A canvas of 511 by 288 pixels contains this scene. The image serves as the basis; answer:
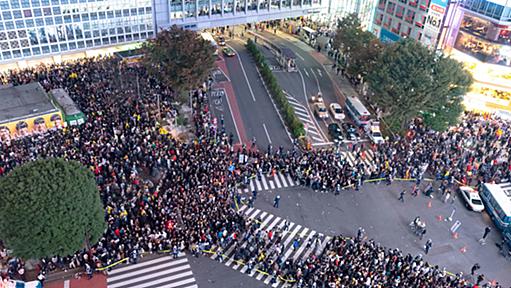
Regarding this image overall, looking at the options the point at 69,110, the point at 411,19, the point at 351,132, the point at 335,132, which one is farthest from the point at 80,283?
the point at 411,19

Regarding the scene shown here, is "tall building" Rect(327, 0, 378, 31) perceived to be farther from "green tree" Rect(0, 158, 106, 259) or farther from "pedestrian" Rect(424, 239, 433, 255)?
"green tree" Rect(0, 158, 106, 259)

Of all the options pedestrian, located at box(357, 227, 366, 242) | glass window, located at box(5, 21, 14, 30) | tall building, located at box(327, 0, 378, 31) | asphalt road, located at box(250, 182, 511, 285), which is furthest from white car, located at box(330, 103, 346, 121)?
glass window, located at box(5, 21, 14, 30)

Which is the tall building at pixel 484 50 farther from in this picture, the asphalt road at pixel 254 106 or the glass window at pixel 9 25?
the glass window at pixel 9 25

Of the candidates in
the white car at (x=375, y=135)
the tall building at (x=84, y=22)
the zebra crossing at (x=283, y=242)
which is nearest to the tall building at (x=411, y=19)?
the white car at (x=375, y=135)

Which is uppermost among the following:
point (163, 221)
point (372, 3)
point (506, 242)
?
point (372, 3)

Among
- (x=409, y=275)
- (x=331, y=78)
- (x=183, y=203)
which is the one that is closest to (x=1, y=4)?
(x=183, y=203)

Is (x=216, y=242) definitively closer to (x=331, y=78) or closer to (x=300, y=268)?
(x=300, y=268)

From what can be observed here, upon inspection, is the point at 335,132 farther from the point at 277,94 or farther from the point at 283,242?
the point at 283,242
